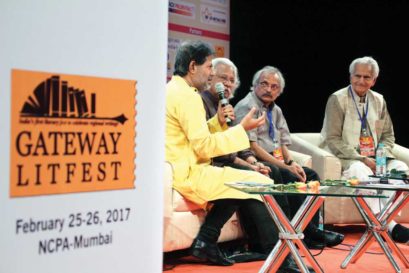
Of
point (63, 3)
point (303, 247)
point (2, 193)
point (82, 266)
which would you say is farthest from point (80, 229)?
point (303, 247)

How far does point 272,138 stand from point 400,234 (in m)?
1.15

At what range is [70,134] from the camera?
1.15 meters

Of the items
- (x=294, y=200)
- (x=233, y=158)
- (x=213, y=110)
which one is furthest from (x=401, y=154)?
(x=213, y=110)

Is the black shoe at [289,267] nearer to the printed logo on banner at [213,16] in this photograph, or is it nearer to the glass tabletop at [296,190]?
the glass tabletop at [296,190]

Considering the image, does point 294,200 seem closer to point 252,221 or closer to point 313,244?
point 313,244

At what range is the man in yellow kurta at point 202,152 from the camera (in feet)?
11.6

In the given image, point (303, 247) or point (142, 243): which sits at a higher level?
point (142, 243)

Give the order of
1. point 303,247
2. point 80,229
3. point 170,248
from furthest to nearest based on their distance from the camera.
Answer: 1. point 170,248
2. point 303,247
3. point 80,229

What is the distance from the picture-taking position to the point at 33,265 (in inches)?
43.2

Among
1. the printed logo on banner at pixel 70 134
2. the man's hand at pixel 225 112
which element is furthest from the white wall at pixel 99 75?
the man's hand at pixel 225 112

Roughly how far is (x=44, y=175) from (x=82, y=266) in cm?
19

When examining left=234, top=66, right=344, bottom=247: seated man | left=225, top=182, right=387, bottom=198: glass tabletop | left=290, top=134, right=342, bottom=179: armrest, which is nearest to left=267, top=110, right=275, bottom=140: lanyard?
left=234, top=66, right=344, bottom=247: seated man

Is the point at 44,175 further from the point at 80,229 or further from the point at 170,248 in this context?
the point at 170,248

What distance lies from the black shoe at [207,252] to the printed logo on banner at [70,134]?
247cm
